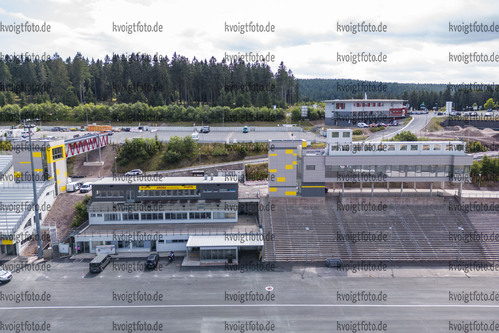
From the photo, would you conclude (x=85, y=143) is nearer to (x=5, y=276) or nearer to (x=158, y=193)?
(x=158, y=193)

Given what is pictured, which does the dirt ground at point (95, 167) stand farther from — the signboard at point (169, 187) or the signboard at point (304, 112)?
the signboard at point (304, 112)

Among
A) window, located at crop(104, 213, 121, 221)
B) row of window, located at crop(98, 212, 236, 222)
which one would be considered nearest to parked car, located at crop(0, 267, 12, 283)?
row of window, located at crop(98, 212, 236, 222)

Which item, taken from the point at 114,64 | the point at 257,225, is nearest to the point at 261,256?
the point at 257,225

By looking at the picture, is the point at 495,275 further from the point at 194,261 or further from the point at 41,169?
the point at 41,169

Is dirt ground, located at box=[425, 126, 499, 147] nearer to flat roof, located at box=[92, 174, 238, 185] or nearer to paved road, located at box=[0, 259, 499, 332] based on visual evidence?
paved road, located at box=[0, 259, 499, 332]

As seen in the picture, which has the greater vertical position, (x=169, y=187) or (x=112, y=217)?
(x=169, y=187)

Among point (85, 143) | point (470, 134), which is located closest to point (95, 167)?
point (85, 143)
